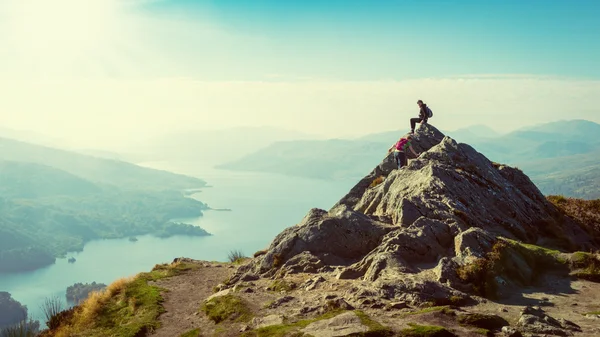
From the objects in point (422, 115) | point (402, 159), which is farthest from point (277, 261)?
point (422, 115)

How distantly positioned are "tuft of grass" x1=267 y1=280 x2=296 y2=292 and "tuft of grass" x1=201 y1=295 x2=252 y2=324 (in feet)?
7.43

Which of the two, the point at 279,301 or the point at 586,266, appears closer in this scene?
the point at 279,301

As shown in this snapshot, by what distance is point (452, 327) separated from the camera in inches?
611

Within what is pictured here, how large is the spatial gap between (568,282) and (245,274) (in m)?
19.4

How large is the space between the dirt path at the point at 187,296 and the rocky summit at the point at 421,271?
13cm

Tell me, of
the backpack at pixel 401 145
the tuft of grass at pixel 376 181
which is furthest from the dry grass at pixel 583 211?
the tuft of grass at pixel 376 181

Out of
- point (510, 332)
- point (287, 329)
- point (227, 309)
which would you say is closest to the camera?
point (510, 332)

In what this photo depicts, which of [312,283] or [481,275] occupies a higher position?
[481,275]

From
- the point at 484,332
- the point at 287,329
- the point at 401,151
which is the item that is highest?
the point at 401,151

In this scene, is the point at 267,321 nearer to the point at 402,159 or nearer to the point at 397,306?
the point at 397,306

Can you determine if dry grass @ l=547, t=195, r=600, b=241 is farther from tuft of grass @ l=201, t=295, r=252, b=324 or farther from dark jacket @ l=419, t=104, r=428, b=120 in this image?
tuft of grass @ l=201, t=295, r=252, b=324

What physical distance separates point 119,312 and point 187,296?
4.43 meters

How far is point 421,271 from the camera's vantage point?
22.5 m

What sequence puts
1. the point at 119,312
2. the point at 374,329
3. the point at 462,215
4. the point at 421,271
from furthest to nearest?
the point at 462,215
the point at 119,312
the point at 421,271
the point at 374,329
